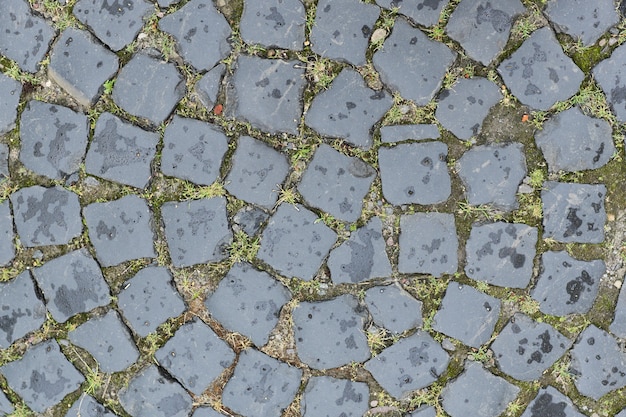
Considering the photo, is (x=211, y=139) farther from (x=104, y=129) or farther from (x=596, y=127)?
(x=596, y=127)

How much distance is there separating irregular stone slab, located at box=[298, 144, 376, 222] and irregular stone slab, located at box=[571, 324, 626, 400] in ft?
4.83

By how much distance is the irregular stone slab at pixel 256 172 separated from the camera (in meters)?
3.00

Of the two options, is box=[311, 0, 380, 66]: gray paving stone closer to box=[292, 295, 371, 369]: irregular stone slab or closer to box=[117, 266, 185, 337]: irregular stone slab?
box=[292, 295, 371, 369]: irregular stone slab

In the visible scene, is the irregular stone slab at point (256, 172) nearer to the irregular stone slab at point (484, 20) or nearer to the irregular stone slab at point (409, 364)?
the irregular stone slab at point (409, 364)

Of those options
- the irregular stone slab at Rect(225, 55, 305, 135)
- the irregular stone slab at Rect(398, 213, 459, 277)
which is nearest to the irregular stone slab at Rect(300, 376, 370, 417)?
the irregular stone slab at Rect(398, 213, 459, 277)

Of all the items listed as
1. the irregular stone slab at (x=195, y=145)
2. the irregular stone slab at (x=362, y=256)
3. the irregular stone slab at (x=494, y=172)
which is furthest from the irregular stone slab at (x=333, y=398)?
the irregular stone slab at (x=195, y=145)

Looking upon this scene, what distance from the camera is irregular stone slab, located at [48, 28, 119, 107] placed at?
9.96 ft

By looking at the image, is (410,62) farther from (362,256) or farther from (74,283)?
(74,283)


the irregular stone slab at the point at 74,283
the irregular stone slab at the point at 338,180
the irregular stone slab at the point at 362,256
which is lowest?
the irregular stone slab at the point at 74,283

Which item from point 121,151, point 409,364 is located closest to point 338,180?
point 409,364

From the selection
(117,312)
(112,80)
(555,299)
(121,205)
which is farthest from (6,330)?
(555,299)

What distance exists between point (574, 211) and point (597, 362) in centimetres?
86

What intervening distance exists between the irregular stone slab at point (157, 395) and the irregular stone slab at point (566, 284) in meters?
2.05

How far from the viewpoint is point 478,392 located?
3051 mm
